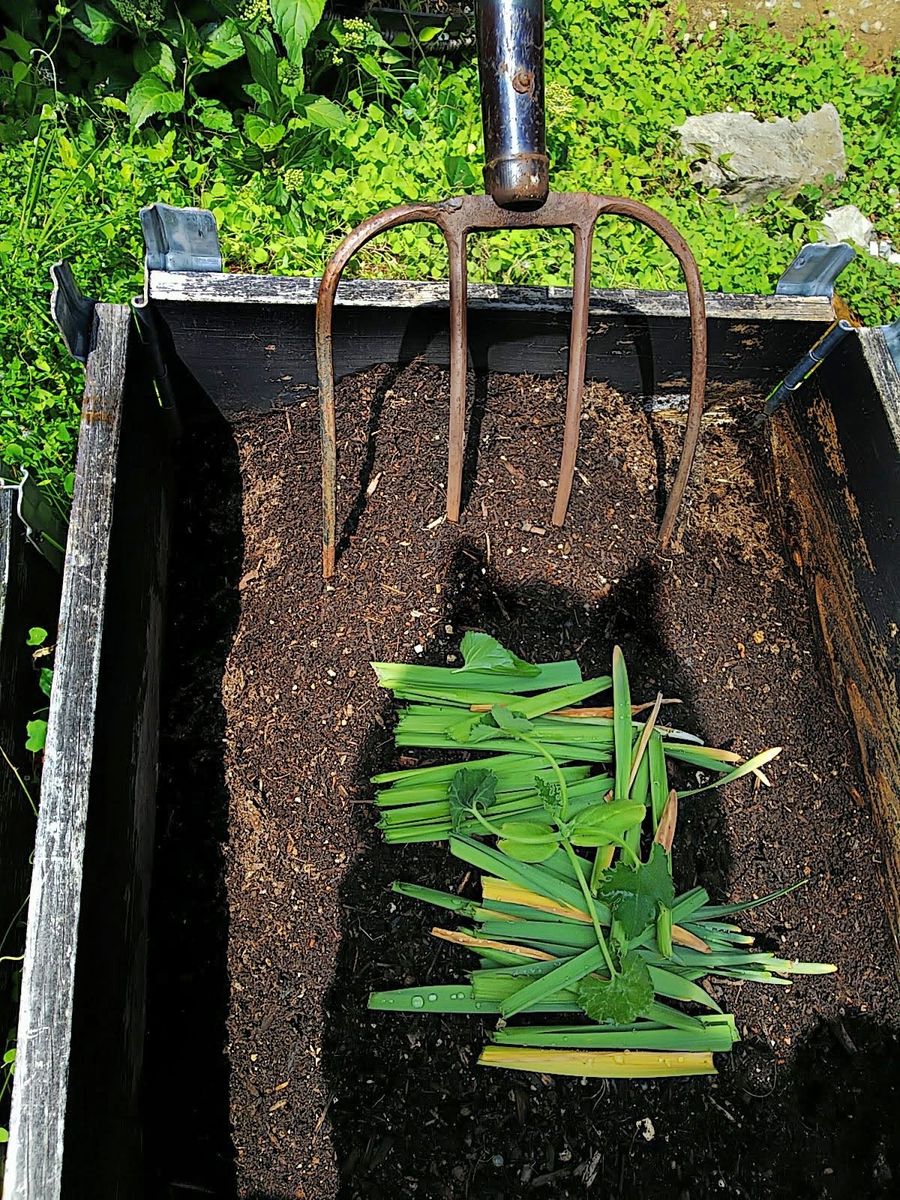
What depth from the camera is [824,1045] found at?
5.51ft

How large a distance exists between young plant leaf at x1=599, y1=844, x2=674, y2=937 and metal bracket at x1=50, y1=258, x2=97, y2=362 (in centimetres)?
140

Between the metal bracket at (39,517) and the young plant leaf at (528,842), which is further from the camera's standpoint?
the metal bracket at (39,517)

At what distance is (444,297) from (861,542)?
3.45 feet

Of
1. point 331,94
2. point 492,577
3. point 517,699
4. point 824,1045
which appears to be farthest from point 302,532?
point 331,94

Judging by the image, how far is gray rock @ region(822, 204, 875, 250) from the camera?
3021 millimetres

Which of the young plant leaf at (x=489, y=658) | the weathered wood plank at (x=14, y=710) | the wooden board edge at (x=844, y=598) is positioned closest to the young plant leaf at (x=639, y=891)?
the young plant leaf at (x=489, y=658)

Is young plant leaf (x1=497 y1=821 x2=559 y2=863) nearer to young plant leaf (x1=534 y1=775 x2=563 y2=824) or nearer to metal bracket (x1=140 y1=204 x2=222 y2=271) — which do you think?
young plant leaf (x1=534 y1=775 x2=563 y2=824)

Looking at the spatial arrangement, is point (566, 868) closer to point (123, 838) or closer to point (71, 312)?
point (123, 838)

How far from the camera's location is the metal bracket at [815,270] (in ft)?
6.46

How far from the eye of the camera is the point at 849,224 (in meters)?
3.03

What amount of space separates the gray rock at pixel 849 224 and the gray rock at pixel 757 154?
13 centimetres

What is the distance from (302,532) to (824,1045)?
1.49m

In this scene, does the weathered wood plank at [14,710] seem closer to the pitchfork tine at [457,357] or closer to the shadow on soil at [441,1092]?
the shadow on soil at [441,1092]

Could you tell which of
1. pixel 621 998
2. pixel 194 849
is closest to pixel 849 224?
pixel 621 998
